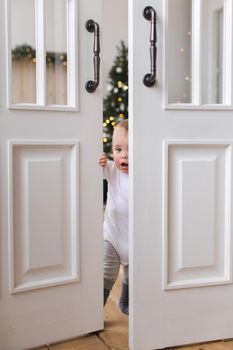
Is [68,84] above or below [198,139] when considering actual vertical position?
above

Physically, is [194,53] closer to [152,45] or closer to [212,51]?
[212,51]

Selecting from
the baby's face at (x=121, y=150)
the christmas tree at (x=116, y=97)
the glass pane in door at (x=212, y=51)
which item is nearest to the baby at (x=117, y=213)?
the baby's face at (x=121, y=150)

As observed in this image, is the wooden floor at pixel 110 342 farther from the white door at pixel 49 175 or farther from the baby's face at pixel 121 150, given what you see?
the baby's face at pixel 121 150

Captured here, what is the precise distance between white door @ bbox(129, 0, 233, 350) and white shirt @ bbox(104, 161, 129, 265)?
1.29 feet

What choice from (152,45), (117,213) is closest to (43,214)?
(117,213)

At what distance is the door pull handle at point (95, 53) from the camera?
1553 millimetres

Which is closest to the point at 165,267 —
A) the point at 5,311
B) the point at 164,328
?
the point at 164,328

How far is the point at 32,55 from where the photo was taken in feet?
5.22

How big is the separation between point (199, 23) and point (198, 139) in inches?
15.9

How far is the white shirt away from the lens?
1870 millimetres

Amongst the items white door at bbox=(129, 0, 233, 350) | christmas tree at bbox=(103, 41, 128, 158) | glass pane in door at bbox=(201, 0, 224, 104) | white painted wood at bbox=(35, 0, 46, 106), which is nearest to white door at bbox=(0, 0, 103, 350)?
white painted wood at bbox=(35, 0, 46, 106)

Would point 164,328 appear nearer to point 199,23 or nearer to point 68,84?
point 68,84

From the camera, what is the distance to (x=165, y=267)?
1509 millimetres

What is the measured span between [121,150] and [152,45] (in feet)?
1.86
